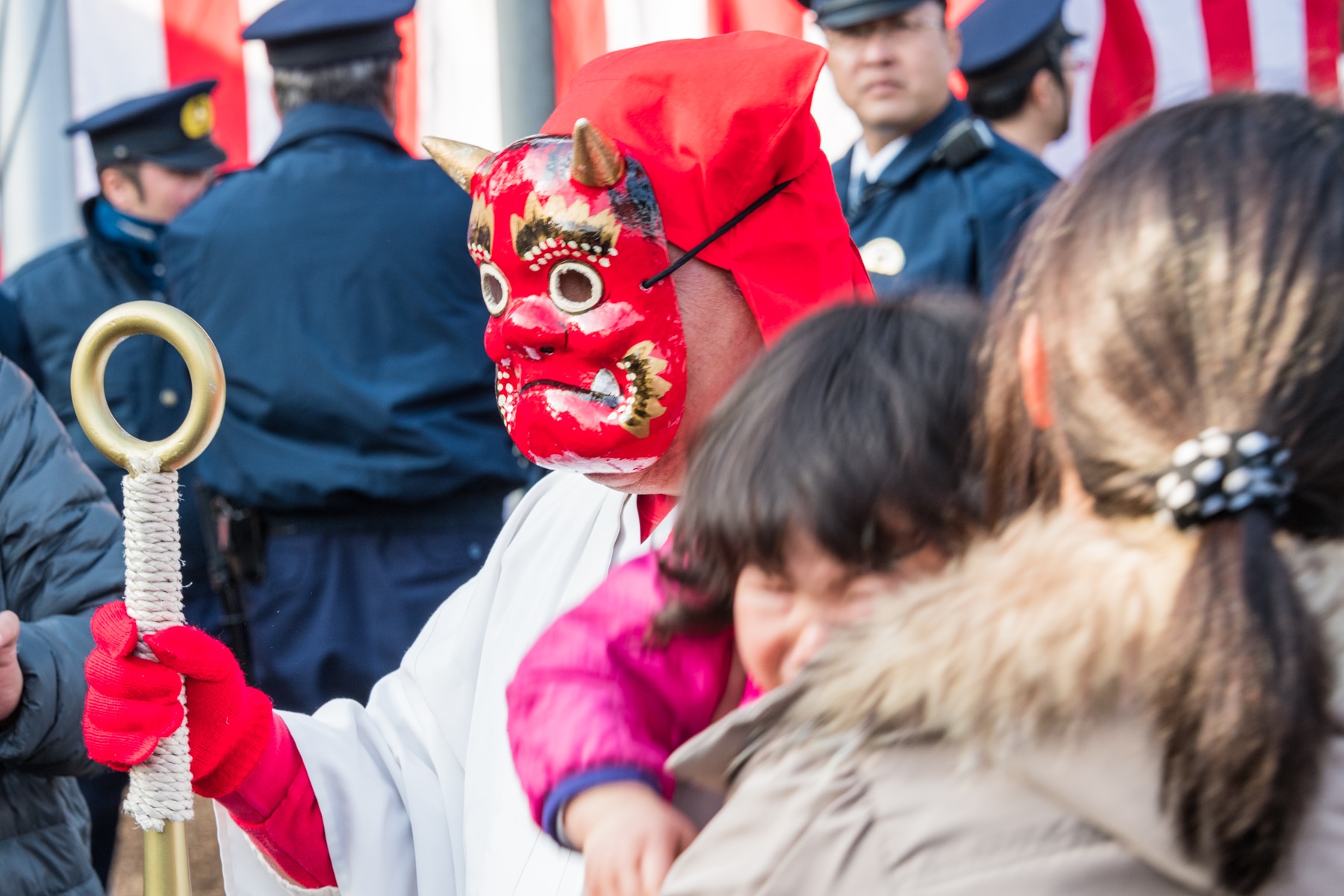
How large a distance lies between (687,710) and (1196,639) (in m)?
0.58

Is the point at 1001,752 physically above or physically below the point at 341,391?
above

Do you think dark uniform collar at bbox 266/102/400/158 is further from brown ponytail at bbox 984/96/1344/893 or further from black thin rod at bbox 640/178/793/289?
brown ponytail at bbox 984/96/1344/893

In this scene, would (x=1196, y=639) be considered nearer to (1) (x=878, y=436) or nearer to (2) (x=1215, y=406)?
(2) (x=1215, y=406)

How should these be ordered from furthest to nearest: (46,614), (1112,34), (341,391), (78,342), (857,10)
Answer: (1112,34) → (78,342) → (857,10) → (341,391) → (46,614)

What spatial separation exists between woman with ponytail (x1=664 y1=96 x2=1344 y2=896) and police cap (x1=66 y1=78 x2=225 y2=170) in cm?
372

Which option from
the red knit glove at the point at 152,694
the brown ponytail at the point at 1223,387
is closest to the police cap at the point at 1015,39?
the red knit glove at the point at 152,694

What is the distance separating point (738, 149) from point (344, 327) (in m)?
1.72

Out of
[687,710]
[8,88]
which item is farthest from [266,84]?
[687,710]

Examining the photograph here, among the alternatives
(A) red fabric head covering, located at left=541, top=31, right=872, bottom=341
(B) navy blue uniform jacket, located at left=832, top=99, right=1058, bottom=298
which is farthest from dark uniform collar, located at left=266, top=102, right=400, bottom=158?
(A) red fabric head covering, located at left=541, top=31, right=872, bottom=341

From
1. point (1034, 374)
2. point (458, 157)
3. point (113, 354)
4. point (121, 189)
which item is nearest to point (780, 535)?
point (1034, 374)

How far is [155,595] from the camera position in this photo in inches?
56.4

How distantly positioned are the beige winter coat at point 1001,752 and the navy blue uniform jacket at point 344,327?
7.41ft

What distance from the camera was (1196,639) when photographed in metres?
0.77

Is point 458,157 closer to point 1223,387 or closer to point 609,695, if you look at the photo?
point 609,695
